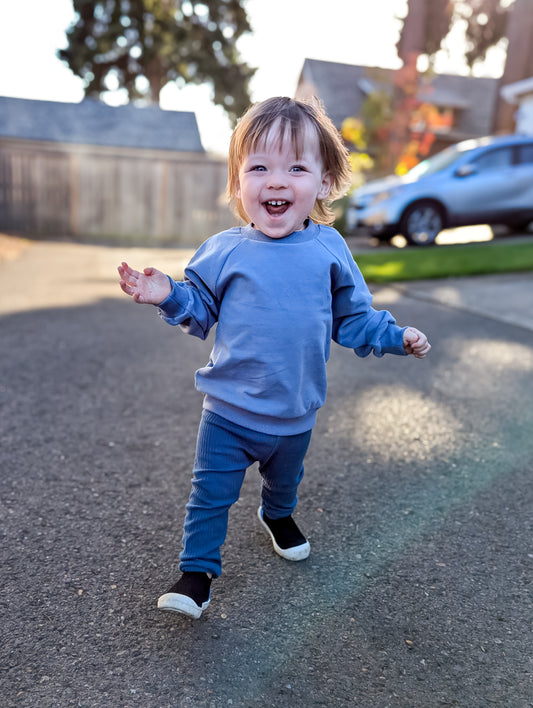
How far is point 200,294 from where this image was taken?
1.96 metres

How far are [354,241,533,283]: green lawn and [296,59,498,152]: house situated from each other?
55.7 ft

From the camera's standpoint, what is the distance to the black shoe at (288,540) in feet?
7.29

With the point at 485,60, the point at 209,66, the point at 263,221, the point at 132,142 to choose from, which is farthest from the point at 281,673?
the point at 485,60

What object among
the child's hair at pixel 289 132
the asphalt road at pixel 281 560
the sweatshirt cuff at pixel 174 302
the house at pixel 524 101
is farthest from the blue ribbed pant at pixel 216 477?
the house at pixel 524 101

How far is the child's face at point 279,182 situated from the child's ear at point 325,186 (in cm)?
11

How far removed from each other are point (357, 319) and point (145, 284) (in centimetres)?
69

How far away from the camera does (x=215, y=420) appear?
6.44 ft

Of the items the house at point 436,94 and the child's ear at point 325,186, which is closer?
the child's ear at point 325,186

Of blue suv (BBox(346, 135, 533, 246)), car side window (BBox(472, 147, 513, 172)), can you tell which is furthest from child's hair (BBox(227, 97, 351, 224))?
car side window (BBox(472, 147, 513, 172))

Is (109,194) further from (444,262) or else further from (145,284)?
(145,284)

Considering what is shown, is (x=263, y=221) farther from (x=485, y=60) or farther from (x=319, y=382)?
(x=485, y=60)

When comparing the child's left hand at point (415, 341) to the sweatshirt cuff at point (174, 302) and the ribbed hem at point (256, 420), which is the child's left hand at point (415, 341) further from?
the sweatshirt cuff at point (174, 302)

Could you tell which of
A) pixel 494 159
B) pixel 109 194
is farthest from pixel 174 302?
pixel 109 194

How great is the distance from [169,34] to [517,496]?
101 ft
